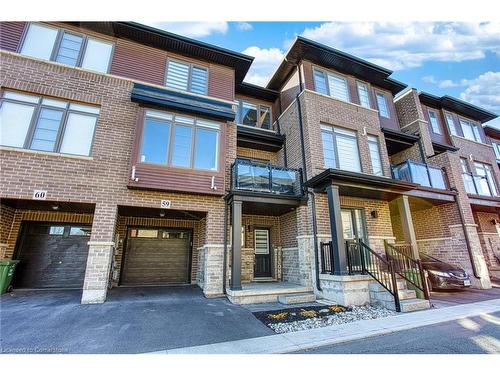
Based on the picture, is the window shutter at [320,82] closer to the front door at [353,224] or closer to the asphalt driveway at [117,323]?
the front door at [353,224]

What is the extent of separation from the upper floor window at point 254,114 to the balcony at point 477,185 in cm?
1038

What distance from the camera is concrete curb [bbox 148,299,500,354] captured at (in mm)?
3750

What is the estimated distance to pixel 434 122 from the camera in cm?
1387

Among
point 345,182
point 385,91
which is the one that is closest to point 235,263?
point 345,182

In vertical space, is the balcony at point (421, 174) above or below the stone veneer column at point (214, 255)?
above

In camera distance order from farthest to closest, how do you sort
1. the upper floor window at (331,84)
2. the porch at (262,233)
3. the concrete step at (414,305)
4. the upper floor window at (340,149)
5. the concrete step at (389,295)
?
1. the upper floor window at (331,84)
2. the upper floor window at (340,149)
3. the porch at (262,233)
4. the concrete step at (389,295)
5. the concrete step at (414,305)

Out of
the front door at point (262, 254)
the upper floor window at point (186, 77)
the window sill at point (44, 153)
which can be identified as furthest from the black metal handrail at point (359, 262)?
the window sill at point (44, 153)

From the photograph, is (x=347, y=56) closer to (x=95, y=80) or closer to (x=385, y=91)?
(x=385, y=91)

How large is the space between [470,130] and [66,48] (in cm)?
2166

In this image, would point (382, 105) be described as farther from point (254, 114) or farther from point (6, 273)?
point (6, 273)

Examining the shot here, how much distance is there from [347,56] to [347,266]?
902cm

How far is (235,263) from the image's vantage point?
725 cm

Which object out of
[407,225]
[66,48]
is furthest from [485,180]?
[66,48]

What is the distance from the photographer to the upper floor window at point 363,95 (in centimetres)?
1128
